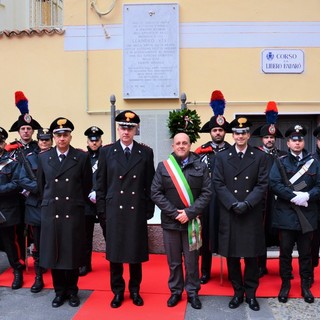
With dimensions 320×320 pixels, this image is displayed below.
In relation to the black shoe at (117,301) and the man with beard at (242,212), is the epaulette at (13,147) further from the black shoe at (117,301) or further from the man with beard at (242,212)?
the man with beard at (242,212)

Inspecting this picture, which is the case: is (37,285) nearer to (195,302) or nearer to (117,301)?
(117,301)

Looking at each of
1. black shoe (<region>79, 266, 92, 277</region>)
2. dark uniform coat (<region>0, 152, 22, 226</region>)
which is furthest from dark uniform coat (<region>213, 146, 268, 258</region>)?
dark uniform coat (<region>0, 152, 22, 226</region>)

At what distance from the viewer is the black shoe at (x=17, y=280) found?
5078mm

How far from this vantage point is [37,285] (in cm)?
500

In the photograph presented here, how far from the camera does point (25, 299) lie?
Result: 4.75 metres

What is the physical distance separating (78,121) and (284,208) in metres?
4.94

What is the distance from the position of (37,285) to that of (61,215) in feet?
3.57

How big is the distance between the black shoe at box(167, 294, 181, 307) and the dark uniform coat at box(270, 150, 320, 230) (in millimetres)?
1274

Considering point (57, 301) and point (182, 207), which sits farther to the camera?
point (57, 301)

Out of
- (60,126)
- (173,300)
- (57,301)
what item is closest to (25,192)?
(60,126)

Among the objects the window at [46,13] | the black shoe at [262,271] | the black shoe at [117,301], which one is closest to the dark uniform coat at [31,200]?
the black shoe at [117,301]

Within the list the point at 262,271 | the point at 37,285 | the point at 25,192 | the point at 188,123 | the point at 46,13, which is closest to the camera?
the point at 37,285

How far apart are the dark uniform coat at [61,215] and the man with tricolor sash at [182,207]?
842 millimetres

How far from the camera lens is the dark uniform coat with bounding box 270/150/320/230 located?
4.50 meters
